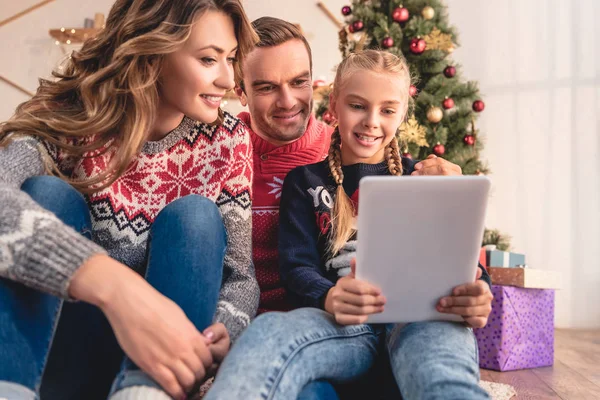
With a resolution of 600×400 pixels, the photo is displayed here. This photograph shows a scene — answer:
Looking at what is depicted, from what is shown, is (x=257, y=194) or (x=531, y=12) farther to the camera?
(x=531, y=12)

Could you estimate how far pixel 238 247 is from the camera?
101 centimetres

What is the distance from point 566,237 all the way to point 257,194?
2516 mm

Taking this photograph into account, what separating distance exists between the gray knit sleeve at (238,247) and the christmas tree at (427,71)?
4.75 ft

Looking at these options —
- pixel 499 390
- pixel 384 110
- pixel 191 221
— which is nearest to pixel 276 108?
pixel 384 110

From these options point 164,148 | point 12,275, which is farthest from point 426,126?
point 12,275

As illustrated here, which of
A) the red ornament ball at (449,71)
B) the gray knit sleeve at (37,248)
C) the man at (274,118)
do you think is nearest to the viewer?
the gray knit sleeve at (37,248)

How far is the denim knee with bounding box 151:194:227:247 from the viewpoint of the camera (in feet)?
2.63

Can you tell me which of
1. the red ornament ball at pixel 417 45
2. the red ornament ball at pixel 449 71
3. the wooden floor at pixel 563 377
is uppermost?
the red ornament ball at pixel 417 45

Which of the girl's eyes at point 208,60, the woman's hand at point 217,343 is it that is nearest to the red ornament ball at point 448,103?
the girl's eyes at point 208,60

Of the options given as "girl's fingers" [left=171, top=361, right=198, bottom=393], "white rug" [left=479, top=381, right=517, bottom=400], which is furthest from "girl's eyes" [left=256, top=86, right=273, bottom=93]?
"white rug" [left=479, top=381, right=517, bottom=400]

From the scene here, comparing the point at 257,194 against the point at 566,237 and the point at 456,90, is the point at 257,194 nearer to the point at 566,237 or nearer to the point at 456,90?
the point at 456,90

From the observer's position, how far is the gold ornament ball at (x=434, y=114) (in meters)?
2.53

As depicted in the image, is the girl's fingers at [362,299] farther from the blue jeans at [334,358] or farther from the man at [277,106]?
the man at [277,106]

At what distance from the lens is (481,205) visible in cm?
75
